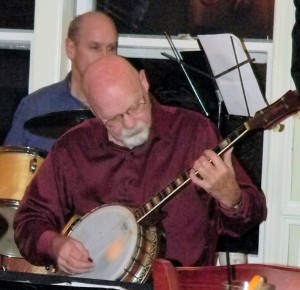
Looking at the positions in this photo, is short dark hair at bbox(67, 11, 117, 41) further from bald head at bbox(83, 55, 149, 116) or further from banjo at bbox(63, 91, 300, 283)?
banjo at bbox(63, 91, 300, 283)

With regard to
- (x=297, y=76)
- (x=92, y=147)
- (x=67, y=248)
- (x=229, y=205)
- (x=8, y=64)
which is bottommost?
(x=67, y=248)

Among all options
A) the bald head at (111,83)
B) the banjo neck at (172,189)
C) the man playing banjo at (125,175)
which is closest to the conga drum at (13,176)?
the man playing banjo at (125,175)

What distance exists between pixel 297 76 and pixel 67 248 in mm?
871

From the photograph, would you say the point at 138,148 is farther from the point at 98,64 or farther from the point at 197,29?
the point at 197,29

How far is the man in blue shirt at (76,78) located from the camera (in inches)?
145

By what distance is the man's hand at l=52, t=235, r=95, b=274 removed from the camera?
2357 millimetres

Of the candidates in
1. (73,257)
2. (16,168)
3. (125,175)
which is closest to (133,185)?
(125,175)

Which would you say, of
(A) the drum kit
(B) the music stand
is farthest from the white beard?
(B) the music stand

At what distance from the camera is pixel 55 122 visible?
301 cm

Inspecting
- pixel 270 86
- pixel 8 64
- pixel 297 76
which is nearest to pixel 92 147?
pixel 297 76

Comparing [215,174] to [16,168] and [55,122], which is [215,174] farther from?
[16,168]

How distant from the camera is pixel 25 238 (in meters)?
2.58

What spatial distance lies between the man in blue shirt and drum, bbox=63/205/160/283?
47.1 inches

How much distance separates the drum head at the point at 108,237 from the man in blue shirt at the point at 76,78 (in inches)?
47.7
